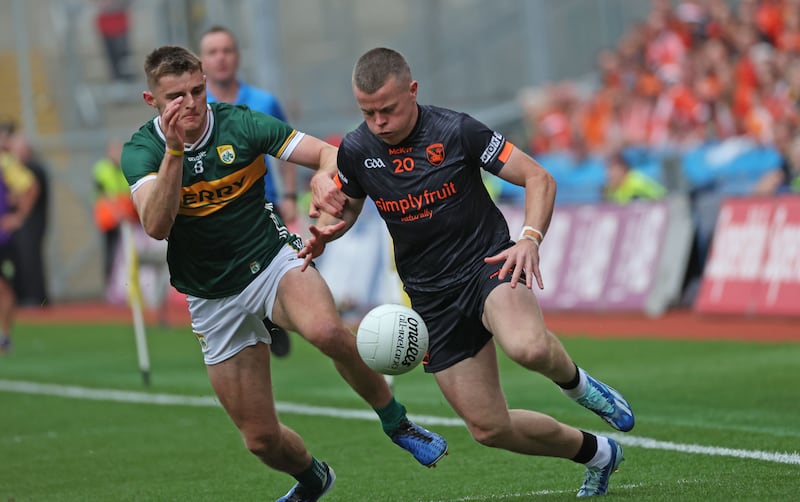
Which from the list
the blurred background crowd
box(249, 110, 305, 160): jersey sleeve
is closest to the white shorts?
box(249, 110, 305, 160): jersey sleeve

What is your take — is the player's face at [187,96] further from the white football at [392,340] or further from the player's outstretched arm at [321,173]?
the white football at [392,340]

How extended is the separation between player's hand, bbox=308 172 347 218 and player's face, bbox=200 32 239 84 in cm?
417

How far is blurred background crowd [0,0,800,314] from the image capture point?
18.5 metres

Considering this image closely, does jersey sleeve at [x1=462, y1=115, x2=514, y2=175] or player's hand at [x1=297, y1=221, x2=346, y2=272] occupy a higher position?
jersey sleeve at [x1=462, y1=115, x2=514, y2=175]

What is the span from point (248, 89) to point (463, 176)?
4.75m

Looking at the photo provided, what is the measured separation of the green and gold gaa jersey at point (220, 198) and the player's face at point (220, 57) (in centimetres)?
368

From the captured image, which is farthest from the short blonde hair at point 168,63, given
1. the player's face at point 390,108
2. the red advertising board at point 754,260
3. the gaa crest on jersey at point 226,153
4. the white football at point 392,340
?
the red advertising board at point 754,260

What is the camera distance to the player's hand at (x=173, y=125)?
21.6ft

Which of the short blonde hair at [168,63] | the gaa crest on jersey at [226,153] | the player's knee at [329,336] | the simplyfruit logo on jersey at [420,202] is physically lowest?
the player's knee at [329,336]

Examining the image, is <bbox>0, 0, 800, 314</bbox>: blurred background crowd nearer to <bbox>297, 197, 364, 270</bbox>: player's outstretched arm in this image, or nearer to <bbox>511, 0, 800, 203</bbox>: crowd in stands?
<bbox>511, 0, 800, 203</bbox>: crowd in stands

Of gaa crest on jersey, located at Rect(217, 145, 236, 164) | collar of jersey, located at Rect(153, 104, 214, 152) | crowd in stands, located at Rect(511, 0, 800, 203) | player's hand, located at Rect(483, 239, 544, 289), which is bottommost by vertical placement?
crowd in stands, located at Rect(511, 0, 800, 203)

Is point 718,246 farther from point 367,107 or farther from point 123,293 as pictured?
point 123,293

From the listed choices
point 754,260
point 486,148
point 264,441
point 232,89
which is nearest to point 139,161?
point 264,441

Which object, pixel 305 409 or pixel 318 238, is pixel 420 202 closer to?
pixel 318 238
